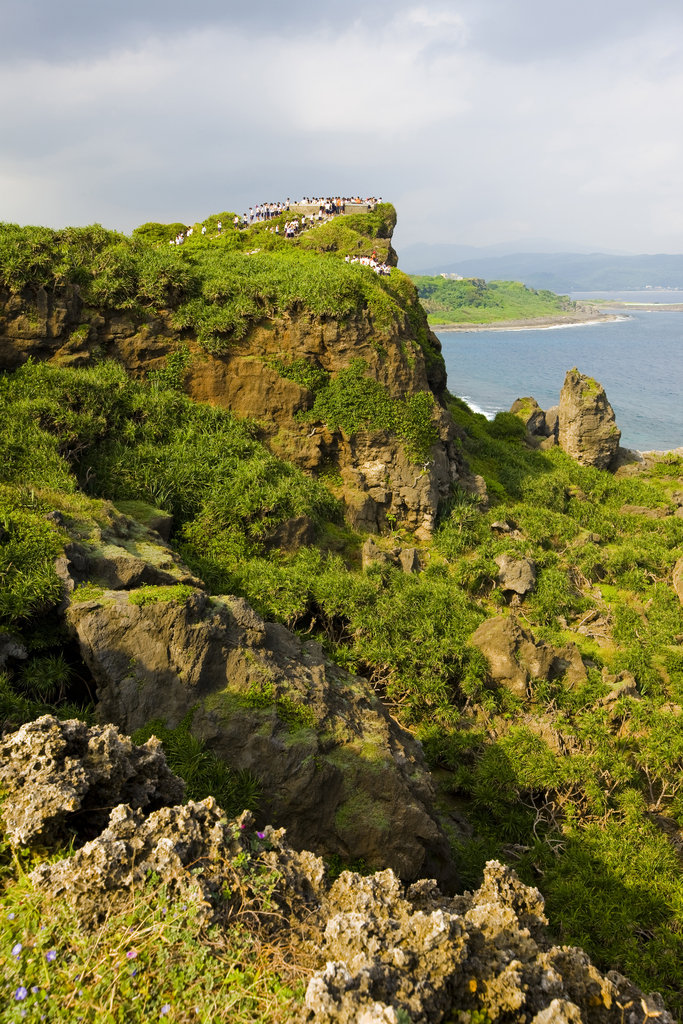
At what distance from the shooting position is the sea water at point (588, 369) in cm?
6284

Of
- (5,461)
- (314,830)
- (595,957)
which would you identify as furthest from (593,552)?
(5,461)

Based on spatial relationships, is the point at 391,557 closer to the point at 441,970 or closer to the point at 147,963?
the point at 441,970

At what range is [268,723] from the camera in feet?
27.1

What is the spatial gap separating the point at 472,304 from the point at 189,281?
167 metres

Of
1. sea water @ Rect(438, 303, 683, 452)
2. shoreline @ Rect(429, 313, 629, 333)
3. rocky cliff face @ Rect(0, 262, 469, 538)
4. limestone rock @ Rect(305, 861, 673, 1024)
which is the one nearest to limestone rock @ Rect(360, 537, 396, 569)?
rocky cliff face @ Rect(0, 262, 469, 538)

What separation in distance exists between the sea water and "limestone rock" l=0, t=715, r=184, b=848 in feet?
165

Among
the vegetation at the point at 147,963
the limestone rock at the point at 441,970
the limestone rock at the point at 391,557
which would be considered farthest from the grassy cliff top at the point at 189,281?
the limestone rock at the point at 441,970

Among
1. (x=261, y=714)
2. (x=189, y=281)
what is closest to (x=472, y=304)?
(x=189, y=281)

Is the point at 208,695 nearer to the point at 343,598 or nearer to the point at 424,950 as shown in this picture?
the point at 424,950

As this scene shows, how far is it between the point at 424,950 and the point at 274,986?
3.51 ft

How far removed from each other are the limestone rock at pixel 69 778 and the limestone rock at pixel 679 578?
17358mm

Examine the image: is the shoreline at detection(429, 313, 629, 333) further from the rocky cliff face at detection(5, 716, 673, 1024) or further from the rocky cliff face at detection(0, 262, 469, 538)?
the rocky cliff face at detection(5, 716, 673, 1024)

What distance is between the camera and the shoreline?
144375mm

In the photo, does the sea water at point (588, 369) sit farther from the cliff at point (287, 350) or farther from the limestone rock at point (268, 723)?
the limestone rock at point (268, 723)
